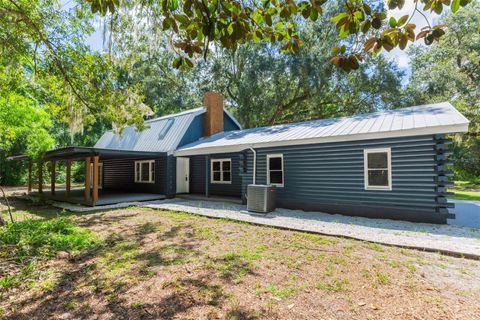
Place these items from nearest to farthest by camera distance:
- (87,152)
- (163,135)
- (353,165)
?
(353,165) → (87,152) → (163,135)

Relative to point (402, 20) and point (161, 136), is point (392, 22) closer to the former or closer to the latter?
point (402, 20)

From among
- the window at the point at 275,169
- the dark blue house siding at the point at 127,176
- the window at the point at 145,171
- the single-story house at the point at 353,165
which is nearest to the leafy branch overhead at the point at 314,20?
the single-story house at the point at 353,165

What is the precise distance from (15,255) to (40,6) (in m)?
8.21

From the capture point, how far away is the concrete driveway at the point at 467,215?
7.14 metres

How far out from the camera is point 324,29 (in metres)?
18.6

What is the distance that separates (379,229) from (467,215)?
12.9 feet

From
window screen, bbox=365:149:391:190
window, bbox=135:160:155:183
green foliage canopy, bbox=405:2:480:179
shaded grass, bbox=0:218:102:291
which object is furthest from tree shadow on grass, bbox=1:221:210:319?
green foliage canopy, bbox=405:2:480:179

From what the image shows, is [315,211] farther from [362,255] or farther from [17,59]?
[17,59]

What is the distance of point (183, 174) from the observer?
48.4 feet

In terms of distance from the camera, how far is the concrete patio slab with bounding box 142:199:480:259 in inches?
203

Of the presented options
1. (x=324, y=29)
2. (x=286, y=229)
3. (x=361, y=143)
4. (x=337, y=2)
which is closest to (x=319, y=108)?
(x=324, y=29)

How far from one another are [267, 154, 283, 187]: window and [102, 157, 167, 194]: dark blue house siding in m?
6.18

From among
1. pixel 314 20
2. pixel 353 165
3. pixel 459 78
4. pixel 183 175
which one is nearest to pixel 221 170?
pixel 183 175

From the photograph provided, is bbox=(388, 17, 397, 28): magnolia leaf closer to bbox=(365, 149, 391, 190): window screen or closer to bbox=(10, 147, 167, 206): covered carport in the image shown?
bbox=(365, 149, 391, 190): window screen
